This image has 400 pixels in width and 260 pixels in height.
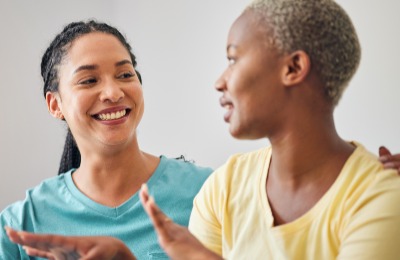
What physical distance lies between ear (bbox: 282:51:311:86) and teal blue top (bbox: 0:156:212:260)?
0.61 metres

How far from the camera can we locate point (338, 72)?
2.94ft

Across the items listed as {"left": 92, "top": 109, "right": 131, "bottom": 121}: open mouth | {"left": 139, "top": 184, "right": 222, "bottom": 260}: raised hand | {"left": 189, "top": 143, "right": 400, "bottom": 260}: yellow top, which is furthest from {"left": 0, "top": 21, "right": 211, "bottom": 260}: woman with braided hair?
{"left": 139, "top": 184, "right": 222, "bottom": 260}: raised hand

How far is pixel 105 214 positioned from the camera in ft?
4.63

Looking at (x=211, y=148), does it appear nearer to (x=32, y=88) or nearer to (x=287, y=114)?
(x=32, y=88)

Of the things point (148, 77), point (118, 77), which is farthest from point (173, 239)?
point (148, 77)

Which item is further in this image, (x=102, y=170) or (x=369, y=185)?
(x=102, y=170)

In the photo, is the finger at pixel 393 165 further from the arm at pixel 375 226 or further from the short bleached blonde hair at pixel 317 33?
the short bleached blonde hair at pixel 317 33

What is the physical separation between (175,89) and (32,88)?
70 centimetres

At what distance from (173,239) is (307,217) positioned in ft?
0.77

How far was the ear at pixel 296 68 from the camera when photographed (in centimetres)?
88

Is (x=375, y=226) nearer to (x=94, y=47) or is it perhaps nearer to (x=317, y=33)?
(x=317, y=33)

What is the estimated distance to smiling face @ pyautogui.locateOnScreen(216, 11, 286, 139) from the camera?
896mm

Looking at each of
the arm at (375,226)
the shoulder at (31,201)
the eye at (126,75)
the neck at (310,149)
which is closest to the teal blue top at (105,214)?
the shoulder at (31,201)

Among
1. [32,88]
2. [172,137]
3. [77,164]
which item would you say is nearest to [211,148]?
[172,137]
